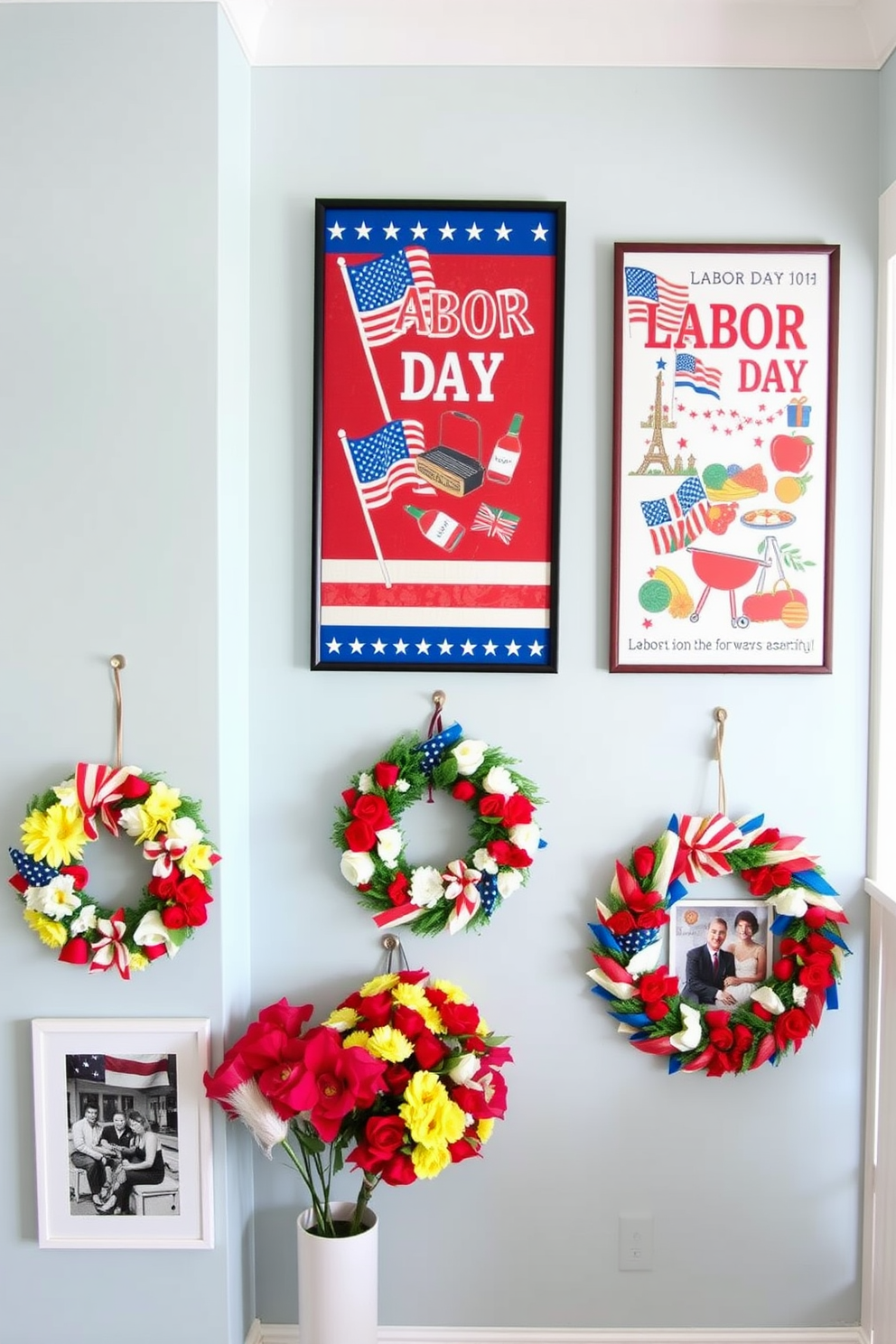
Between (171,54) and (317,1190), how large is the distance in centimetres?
204

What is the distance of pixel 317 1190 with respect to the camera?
1910mm

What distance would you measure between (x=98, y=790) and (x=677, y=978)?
1.09 meters

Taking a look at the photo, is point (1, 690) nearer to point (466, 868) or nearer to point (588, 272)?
point (466, 868)

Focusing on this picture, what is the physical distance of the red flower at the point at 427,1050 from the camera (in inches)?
65.7

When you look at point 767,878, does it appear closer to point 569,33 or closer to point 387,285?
point 387,285

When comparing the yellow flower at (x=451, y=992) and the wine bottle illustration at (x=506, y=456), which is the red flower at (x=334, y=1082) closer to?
the yellow flower at (x=451, y=992)

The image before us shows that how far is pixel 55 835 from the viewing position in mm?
1625

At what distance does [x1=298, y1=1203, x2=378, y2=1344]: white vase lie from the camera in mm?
1674

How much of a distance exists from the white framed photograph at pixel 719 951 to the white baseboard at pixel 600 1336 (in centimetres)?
65

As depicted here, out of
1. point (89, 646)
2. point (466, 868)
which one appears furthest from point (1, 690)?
point (466, 868)

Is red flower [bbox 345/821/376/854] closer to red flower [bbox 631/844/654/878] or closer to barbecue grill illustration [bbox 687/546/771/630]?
red flower [bbox 631/844/654/878]

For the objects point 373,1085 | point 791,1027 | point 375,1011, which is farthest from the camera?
point 791,1027

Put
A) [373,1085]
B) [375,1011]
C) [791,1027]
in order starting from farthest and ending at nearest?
[791,1027] → [375,1011] → [373,1085]

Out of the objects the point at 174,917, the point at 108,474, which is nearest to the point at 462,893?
Result: the point at 174,917
